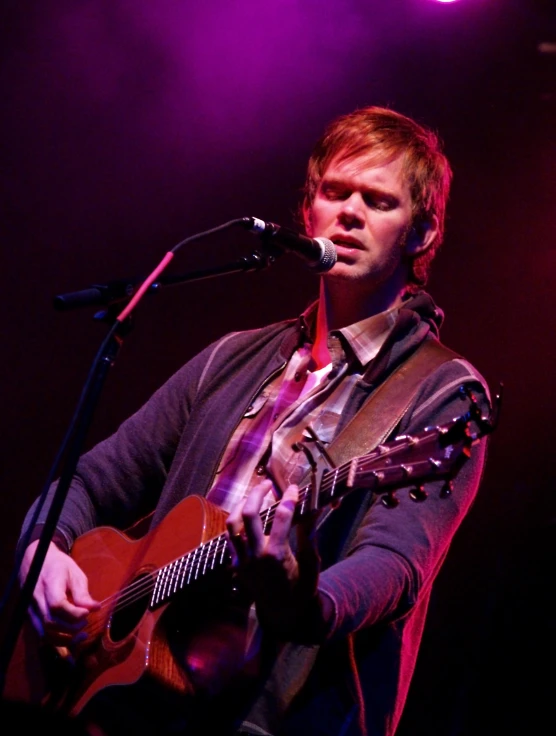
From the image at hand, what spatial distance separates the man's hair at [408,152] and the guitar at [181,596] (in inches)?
46.3

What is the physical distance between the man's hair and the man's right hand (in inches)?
57.6

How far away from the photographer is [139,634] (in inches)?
84.7

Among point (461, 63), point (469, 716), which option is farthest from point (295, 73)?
point (469, 716)

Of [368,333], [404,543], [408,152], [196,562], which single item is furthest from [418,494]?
[408,152]

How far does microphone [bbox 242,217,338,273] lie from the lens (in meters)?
2.14

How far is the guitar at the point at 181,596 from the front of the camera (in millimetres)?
1905

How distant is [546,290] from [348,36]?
144 centimetres

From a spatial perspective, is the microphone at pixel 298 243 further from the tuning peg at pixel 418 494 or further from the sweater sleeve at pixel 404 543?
the tuning peg at pixel 418 494

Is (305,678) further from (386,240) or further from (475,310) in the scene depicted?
(475,310)

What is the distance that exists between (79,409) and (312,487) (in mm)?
554

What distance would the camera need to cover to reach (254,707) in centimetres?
201

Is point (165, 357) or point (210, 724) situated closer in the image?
point (210, 724)

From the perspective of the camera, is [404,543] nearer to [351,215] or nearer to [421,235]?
[351,215]

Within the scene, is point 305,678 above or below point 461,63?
below
